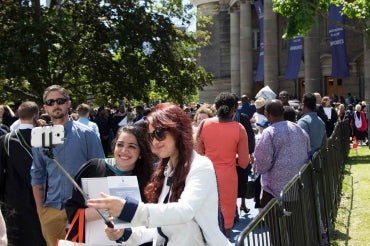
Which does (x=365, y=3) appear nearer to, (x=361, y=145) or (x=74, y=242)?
(x=361, y=145)

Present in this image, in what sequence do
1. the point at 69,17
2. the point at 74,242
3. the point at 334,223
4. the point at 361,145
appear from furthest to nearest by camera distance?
the point at 361,145
the point at 69,17
the point at 334,223
the point at 74,242

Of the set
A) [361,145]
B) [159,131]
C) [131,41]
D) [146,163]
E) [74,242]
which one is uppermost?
[131,41]

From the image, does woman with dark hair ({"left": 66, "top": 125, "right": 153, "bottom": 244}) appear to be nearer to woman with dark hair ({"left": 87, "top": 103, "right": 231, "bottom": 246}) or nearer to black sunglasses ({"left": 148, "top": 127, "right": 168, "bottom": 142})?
woman with dark hair ({"left": 87, "top": 103, "right": 231, "bottom": 246})

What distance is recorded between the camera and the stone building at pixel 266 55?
38.9 meters

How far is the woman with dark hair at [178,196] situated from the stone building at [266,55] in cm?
2835

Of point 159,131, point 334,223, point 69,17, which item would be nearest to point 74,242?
point 159,131

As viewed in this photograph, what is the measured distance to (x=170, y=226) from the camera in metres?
3.82

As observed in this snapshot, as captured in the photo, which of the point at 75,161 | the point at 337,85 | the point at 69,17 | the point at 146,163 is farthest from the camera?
the point at 337,85

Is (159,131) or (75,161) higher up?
(159,131)

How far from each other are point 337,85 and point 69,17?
75.1ft

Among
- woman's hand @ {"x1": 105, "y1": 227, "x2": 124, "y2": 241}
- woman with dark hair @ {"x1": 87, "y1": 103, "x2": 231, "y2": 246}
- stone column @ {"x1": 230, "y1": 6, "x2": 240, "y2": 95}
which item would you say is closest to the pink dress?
woman with dark hair @ {"x1": 87, "y1": 103, "x2": 231, "y2": 246}

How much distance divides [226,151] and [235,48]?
139 feet

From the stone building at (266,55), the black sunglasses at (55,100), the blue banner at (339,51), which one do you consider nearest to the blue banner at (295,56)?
the stone building at (266,55)

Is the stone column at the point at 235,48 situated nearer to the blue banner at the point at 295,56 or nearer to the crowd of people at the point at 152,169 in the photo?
the blue banner at the point at 295,56
